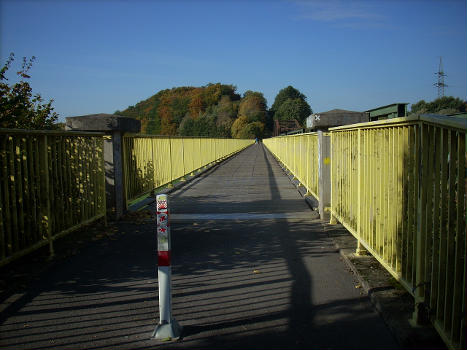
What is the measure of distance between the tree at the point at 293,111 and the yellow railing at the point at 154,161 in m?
149

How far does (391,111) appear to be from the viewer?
895 cm

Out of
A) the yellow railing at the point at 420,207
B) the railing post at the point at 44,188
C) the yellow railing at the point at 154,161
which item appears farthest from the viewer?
the yellow railing at the point at 154,161

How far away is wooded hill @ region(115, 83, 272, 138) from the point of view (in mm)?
148125

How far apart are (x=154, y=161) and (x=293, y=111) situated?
159 meters

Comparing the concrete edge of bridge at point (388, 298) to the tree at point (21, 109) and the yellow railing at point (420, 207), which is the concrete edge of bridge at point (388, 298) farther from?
the tree at point (21, 109)

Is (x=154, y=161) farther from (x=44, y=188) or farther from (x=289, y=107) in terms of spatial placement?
(x=289, y=107)

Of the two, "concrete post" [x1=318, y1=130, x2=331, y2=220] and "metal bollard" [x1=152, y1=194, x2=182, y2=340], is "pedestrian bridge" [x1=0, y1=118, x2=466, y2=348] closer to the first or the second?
"concrete post" [x1=318, y1=130, x2=331, y2=220]

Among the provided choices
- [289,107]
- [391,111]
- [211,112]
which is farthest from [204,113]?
[391,111]

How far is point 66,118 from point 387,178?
601 cm

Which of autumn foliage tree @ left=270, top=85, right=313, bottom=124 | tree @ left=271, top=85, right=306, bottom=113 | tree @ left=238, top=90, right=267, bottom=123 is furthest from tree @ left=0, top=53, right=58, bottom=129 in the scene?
tree @ left=271, top=85, right=306, bottom=113

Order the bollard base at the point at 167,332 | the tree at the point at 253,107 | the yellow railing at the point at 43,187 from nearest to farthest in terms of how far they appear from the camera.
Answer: the bollard base at the point at 167,332 < the yellow railing at the point at 43,187 < the tree at the point at 253,107

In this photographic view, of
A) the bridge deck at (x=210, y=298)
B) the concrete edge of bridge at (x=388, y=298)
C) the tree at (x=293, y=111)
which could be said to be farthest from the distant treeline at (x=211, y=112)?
the concrete edge of bridge at (x=388, y=298)

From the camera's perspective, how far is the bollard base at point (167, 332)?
349 centimetres

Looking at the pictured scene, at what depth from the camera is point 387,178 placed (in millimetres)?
4332
